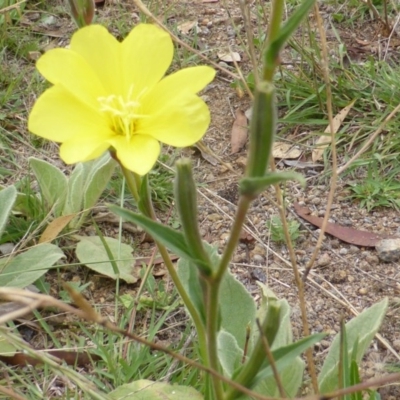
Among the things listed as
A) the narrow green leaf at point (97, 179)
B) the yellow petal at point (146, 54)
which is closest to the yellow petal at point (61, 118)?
the yellow petal at point (146, 54)

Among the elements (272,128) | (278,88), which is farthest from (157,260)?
(272,128)

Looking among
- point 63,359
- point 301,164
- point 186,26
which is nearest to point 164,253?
point 63,359

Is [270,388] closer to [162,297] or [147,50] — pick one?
[162,297]

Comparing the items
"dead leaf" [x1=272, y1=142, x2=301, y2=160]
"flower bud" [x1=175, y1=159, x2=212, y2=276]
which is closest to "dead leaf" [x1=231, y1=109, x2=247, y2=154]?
"dead leaf" [x1=272, y1=142, x2=301, y2=160]

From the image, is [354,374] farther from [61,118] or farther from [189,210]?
[61,118]

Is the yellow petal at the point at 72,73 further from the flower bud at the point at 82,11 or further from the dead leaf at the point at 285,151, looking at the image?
the dead leaf at the point at 285,151

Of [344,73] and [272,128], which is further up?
[272,128]

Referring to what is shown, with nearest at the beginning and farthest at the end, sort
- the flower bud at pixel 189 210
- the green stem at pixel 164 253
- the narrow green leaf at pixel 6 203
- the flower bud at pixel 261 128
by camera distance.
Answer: the flower bud at pixel 261 128 → the flower bud at pixel 189 210 → the green stem at pixel 164 253 → the narrow green leaf at pixel 6 203
